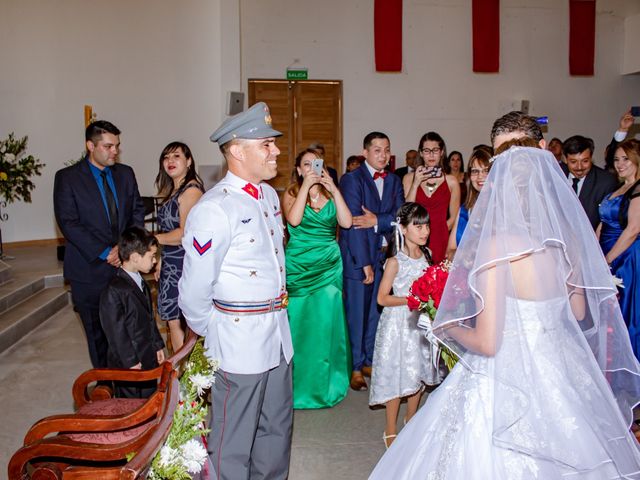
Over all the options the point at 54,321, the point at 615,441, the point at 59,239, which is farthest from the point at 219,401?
the point at 59,239

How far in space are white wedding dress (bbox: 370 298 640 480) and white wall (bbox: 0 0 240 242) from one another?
924cm

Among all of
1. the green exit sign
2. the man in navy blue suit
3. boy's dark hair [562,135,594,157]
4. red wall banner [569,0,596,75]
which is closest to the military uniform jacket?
the man in navy blue suit

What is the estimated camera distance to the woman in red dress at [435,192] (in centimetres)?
471

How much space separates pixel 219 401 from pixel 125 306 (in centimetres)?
101

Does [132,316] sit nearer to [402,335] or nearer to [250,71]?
[402,335]

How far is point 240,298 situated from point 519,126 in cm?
119

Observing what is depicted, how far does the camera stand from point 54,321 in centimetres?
657

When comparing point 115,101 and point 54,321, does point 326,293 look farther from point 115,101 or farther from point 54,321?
point 115,101

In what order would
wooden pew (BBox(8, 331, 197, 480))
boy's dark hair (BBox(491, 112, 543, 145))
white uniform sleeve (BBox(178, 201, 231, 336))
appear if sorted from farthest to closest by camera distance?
1. white uniform sleeve (BBox(178, 201, 231, 336))
2. boy's dark hair (BBox(491, 112, 543, 145))
3. wooden pew (BBox(8, 331, 197, 480))

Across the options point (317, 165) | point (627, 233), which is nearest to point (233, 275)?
point (317, 165)

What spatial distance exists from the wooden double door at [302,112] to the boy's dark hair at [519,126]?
355 inches

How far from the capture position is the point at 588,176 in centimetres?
481

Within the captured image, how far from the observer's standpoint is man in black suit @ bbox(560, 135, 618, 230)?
4.72 meters

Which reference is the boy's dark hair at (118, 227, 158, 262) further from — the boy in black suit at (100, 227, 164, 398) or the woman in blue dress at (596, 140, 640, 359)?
the woman in blue dress at (596, 140, 640, 359)
